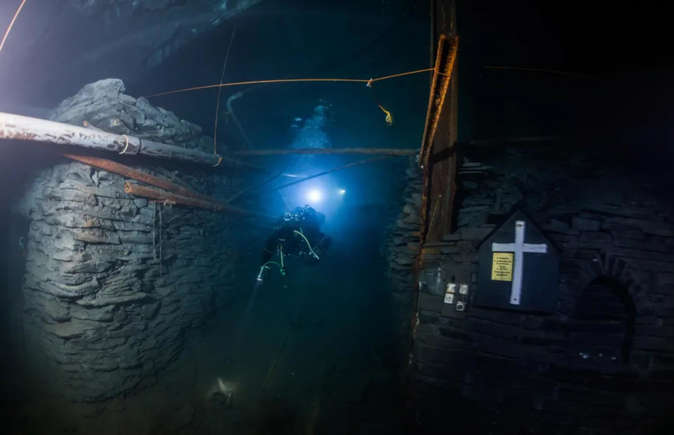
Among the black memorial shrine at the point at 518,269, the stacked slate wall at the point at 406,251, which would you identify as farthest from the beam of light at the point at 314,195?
the black memorial shrine at the point at 518,269

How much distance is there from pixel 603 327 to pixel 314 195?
47.0ft

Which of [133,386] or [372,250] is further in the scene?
[372,250]

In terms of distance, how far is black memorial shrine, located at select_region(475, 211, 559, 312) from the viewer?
342 centimetres

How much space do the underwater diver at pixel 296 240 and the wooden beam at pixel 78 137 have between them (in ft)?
7.45

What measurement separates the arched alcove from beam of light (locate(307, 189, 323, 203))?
13750 mm

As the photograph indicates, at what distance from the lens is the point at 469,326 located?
3695mm

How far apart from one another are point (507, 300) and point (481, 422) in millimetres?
1680

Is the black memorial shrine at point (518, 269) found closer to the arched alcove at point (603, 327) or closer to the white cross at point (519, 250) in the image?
the white cross at point (519, 250)

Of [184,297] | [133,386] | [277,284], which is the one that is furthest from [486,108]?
[133,386]

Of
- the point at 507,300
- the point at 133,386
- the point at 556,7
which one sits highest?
the point at 556,7

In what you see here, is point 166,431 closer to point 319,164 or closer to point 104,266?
point 104,266

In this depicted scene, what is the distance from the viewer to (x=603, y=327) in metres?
3.37

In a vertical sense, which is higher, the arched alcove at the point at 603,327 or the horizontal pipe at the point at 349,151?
the horizontal pipe at the point at 349,151

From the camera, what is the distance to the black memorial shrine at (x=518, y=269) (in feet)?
11.2
